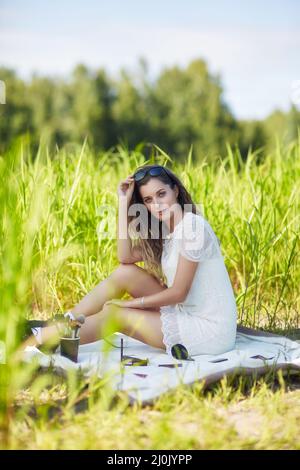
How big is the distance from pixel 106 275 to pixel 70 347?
42.0 inches

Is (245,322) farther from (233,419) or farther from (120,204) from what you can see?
(233,419)

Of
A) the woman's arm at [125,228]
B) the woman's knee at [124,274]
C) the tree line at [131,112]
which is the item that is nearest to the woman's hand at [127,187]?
the woman's arm at [125,228]

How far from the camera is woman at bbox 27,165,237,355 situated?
2594 mm

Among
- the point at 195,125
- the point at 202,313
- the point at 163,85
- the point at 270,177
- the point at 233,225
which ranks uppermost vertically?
the point at 163,85

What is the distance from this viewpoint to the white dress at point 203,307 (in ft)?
8.54

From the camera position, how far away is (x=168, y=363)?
8.21 feet

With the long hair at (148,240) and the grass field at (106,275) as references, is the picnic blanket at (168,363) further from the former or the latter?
the long hair at (148,240)

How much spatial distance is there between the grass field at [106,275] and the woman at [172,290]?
0.29 m

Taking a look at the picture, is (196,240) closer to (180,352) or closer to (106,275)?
(180,352)

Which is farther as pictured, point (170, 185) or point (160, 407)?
point (170, 185)

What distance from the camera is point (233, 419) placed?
1.99 meters

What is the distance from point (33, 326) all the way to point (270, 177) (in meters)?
1.91

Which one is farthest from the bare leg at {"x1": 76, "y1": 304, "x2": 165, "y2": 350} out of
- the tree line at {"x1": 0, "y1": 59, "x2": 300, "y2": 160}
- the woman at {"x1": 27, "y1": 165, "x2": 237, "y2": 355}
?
the tree line at {"x1": 0, "y1": 59, "x2": 300, "y2": 160}
